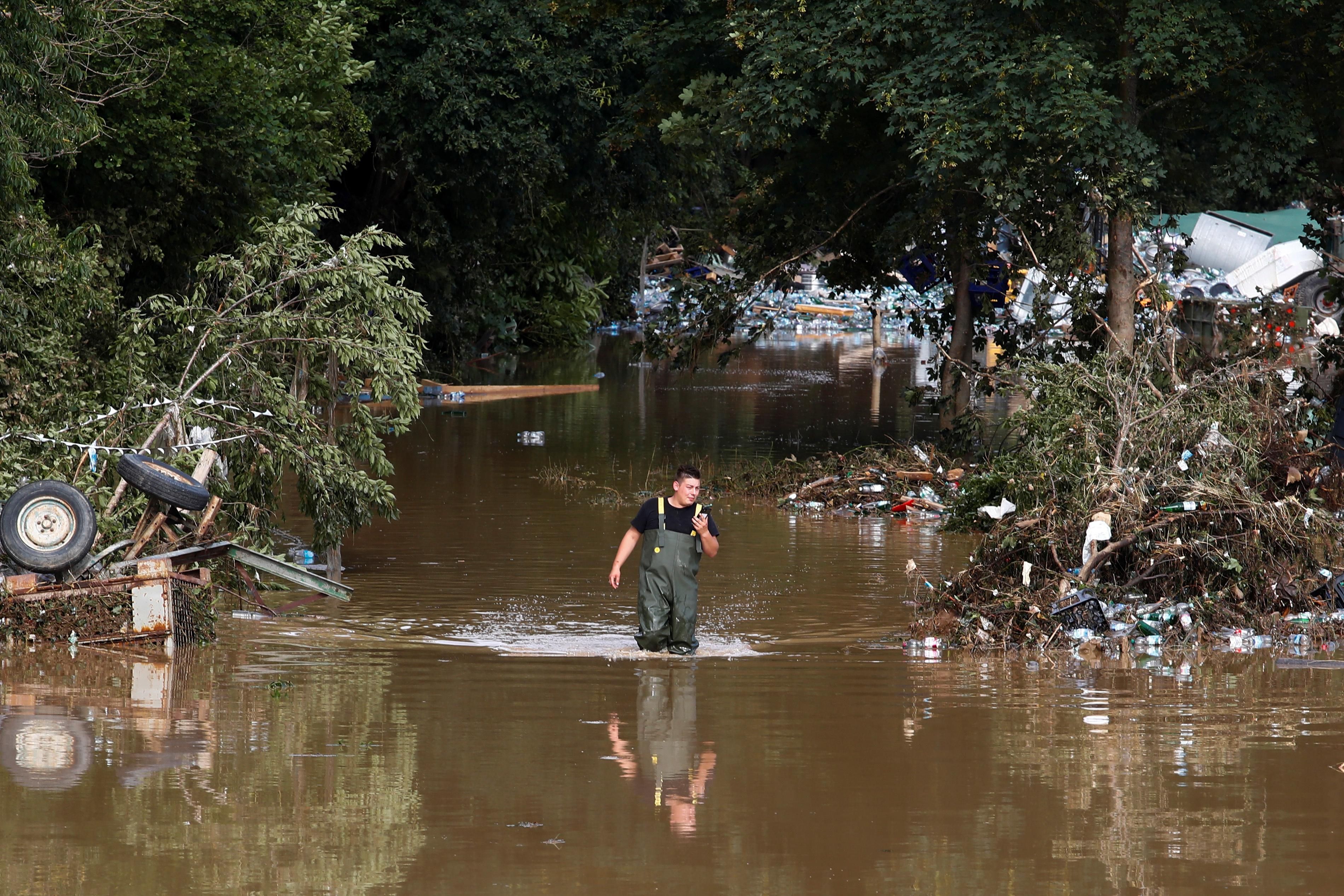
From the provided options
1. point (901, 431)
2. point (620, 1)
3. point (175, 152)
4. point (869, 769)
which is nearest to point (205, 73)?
point (175, 152)

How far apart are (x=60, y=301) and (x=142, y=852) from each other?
10.4m

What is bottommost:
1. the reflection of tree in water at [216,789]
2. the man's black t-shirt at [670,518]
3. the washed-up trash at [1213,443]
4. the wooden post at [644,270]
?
the reflection of tree in water at [216,789]

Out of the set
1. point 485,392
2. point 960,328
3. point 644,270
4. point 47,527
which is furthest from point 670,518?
point 644,270

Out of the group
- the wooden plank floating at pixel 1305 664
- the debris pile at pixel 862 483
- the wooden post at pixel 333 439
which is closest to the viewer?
the wooden plank floating at pixel 1305 664

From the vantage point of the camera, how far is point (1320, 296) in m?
32.2

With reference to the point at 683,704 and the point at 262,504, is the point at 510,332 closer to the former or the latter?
the point at 262,504

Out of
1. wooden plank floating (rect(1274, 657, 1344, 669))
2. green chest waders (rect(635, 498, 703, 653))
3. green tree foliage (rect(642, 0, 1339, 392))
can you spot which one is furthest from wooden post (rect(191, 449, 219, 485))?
green tree foliage (rect(642, 0, 1339, 392))

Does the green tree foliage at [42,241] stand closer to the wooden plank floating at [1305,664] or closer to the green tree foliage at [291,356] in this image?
the green tree foliage at [291,356]

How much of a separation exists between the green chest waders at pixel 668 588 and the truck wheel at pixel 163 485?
316 cm

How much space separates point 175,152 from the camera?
21.7 metres

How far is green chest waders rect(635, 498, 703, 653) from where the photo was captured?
11.5m

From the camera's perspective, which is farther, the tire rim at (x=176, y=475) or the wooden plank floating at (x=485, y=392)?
the wooden plank floating at (x=485, y=392)

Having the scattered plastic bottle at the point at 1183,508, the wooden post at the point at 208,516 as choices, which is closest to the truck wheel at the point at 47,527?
the wooden post at the point at 208,516

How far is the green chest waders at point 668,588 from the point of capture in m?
11.5
